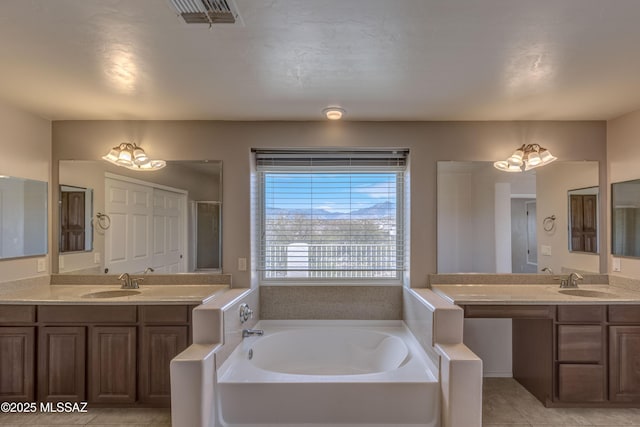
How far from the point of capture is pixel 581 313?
2521 mm

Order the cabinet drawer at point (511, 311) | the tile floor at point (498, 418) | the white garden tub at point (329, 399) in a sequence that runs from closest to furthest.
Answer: the white garden tub at point (329, 399), the tile floor at point (498, 418), the cabinet drawer at point (511, 311)

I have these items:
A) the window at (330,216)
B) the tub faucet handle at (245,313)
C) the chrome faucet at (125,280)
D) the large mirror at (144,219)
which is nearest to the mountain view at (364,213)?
the window at (330,216)

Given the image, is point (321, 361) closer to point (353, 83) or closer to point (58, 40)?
point (353, 83)

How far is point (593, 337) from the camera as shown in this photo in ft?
8.28

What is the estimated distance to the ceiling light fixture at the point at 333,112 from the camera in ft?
9.04

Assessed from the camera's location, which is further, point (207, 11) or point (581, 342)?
point (581, 342)

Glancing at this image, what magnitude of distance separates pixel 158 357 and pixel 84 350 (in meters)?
0.55

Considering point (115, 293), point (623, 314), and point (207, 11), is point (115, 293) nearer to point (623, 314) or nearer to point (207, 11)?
point (207, 11)

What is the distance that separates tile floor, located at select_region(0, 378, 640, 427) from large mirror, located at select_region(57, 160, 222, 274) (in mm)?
1124

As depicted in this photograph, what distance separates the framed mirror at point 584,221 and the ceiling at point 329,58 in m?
0.72

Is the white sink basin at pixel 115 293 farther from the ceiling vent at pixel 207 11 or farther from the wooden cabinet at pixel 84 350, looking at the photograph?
the ceiling vent at pixel 207 11

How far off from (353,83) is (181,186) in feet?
5.98

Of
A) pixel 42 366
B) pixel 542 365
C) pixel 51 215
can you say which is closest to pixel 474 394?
pixel 542 365

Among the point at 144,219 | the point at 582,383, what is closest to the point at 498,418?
the point at 582,383
